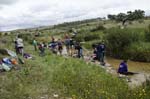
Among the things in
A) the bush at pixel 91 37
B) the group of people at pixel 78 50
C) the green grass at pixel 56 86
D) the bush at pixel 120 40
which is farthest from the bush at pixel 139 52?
the bush at pixel 91 37

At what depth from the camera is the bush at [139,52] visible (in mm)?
27938

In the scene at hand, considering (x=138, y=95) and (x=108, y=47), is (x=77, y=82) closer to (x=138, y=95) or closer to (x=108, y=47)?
(x=138, y=95)

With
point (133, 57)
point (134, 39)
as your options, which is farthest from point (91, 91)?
point (134, 39)

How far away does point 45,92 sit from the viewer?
12.3 m

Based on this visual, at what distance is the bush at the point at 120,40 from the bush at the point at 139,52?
882 mm

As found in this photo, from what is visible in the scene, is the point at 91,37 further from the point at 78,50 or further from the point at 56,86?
the point at 56,86

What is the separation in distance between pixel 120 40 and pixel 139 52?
3.59m

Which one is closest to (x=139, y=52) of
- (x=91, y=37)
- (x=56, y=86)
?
(x=56, y=86)

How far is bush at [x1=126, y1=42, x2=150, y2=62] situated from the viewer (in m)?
27.9

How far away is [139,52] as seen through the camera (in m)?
28.9

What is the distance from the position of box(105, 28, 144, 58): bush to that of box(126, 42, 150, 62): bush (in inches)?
34.7

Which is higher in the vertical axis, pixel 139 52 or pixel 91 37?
pixel 139 52

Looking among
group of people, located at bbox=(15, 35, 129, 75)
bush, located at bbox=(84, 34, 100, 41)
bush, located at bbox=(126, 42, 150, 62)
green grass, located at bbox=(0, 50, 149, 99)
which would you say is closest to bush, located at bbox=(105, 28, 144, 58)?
bush, located at bbox=(126, 42, 150, 62)

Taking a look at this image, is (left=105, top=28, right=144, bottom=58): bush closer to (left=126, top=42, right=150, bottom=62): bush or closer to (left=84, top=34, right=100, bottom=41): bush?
(left=126, top=42, right=150, bottom=62): bush
